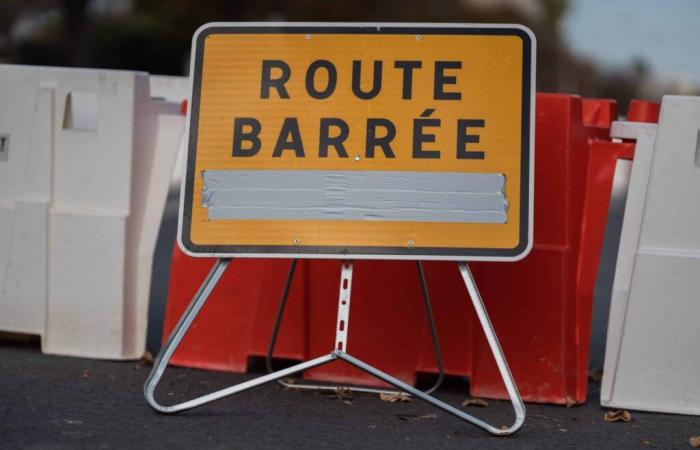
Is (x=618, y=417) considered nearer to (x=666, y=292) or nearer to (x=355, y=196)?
(x=666, y=292)

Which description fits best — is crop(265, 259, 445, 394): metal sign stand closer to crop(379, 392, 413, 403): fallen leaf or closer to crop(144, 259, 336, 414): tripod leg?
crop(379, 392, 413, 403): fallen leaf

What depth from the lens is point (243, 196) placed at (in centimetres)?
539

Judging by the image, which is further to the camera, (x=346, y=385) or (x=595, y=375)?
(x=595, y=375)

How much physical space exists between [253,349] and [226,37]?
4.93ft

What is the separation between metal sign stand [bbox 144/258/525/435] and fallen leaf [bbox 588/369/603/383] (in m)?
1.43

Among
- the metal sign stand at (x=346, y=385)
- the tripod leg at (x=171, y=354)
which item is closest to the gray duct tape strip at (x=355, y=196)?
the tripod leg at (x=171, y=354)

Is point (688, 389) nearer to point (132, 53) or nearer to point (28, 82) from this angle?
point (28, 82)

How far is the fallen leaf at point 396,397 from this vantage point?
19.0 ft

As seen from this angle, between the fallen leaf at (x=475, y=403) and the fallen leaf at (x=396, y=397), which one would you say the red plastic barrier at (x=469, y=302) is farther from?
the fallen leaf at (x=396, y=397)

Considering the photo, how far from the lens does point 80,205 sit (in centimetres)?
646

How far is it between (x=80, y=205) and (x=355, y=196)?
1705 millimetres

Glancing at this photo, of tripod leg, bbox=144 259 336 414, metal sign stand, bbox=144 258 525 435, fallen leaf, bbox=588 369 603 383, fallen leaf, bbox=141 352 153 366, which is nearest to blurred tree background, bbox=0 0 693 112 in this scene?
fallen leaf, bbox=588 369 603 383

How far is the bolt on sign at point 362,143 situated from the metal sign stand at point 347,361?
133mm

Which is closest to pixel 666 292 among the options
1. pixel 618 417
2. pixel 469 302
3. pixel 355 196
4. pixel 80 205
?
pixel 618 417
